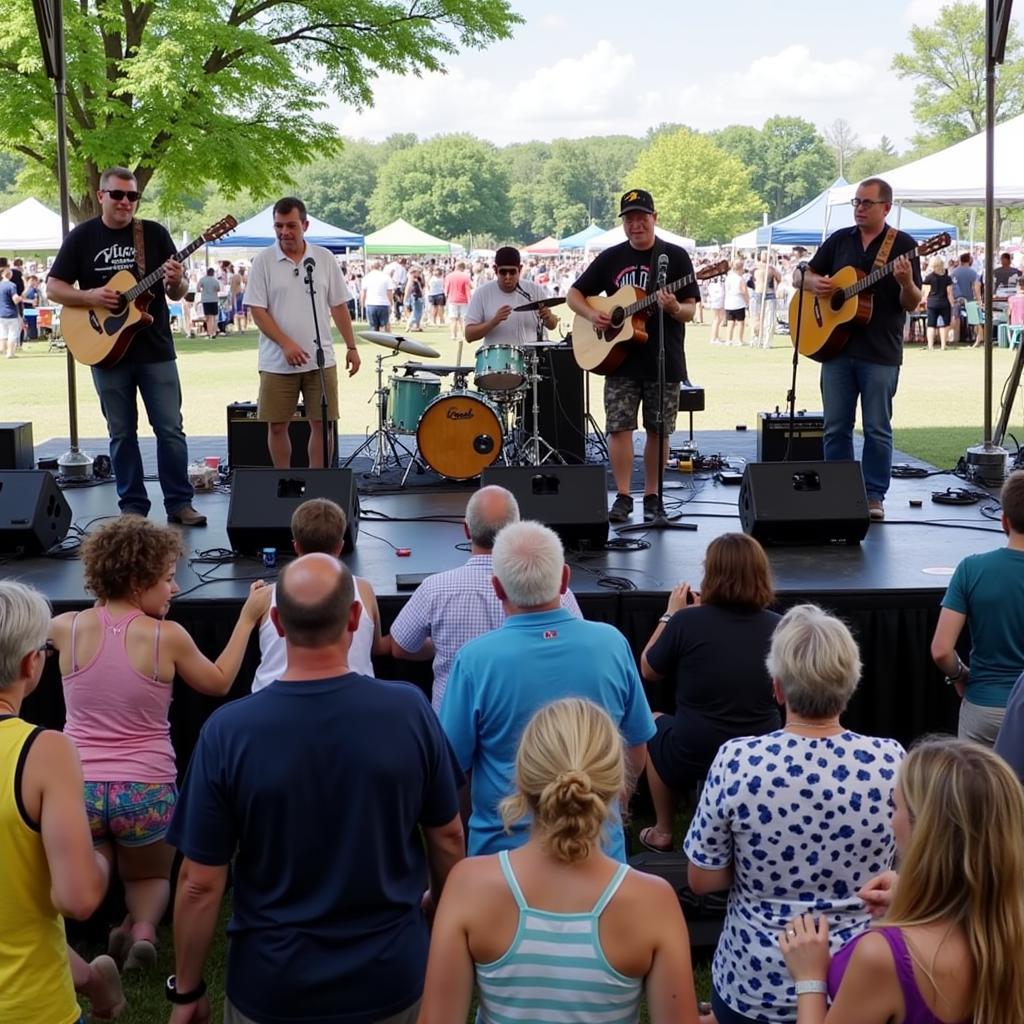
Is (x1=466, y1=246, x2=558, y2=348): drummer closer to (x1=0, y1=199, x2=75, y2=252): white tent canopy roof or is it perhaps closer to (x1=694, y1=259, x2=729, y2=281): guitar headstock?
(x1=694, y1=259, x2=729, y2=281): guitar headstock

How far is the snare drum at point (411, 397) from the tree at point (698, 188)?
213 feet

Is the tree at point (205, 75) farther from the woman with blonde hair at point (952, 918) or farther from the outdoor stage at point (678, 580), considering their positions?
the woman with blonde hair at point (952, 918)

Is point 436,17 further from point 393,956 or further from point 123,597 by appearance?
point 393,956

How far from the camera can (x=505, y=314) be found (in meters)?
9.16

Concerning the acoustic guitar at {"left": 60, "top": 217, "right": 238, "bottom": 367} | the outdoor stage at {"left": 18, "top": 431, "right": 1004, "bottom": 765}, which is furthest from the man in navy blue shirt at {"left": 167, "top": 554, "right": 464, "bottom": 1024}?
the acoustic guitar at {"left": 60, "top": 217, "right": 238, "bottom": 367}

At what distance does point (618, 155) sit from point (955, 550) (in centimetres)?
13034

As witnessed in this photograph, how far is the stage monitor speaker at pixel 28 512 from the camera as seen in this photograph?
21.3 feet

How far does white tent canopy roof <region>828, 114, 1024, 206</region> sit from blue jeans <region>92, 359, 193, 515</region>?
12.9 metres

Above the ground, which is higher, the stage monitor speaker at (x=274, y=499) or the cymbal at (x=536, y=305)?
the cymbal at (x=536, y=305)

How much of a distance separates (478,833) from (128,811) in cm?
124

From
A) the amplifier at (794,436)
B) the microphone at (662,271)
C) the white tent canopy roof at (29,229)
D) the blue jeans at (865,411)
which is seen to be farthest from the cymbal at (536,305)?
the white tent canopy roof at (29,229)

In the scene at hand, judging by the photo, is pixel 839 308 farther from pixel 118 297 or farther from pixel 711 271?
pixel 118 297

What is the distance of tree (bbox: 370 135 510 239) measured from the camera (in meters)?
101

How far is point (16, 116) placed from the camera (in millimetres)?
17703
